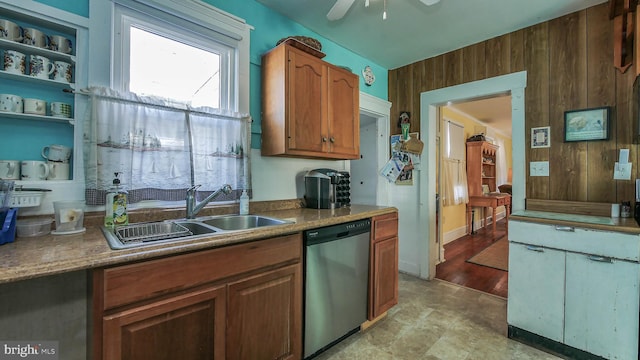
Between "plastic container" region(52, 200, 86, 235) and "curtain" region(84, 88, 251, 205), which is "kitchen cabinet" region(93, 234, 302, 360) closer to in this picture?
"plastic container" region(52, 200, 86, 235)

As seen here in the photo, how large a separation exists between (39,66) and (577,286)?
329 centimetres

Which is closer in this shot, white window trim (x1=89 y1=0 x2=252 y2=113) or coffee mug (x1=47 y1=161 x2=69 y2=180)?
coffee mug (x1=47 y1=161 x2=69 y2=180)

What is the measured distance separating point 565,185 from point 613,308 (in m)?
0.99

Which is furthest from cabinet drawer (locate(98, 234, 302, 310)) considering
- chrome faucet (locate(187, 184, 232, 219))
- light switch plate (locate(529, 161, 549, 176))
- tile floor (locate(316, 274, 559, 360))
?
light switch plate (locate(529, 161, 549, 176))

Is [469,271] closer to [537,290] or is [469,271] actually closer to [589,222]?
[537,290]

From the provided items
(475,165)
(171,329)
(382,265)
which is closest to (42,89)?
(171,329)

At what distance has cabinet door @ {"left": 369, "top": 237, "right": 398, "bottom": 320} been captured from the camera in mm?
2076

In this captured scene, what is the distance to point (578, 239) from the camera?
1749mm

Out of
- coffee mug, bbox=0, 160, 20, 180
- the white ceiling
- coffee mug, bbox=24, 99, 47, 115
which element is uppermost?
the white ceiling

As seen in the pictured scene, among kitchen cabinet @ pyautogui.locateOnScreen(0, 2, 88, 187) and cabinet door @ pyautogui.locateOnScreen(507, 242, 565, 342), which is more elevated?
kitchen cabinet @ pyautogui.locateOnScreen(0, 2, 88, 187)

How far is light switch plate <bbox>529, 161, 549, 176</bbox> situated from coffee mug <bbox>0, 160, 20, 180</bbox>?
3.48m

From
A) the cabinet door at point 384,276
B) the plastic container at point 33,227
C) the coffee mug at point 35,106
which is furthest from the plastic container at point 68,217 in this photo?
the cabinet door at point 384,276

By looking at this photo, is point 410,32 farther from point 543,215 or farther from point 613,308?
point 613,308

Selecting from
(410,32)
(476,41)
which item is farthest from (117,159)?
(476,41)
